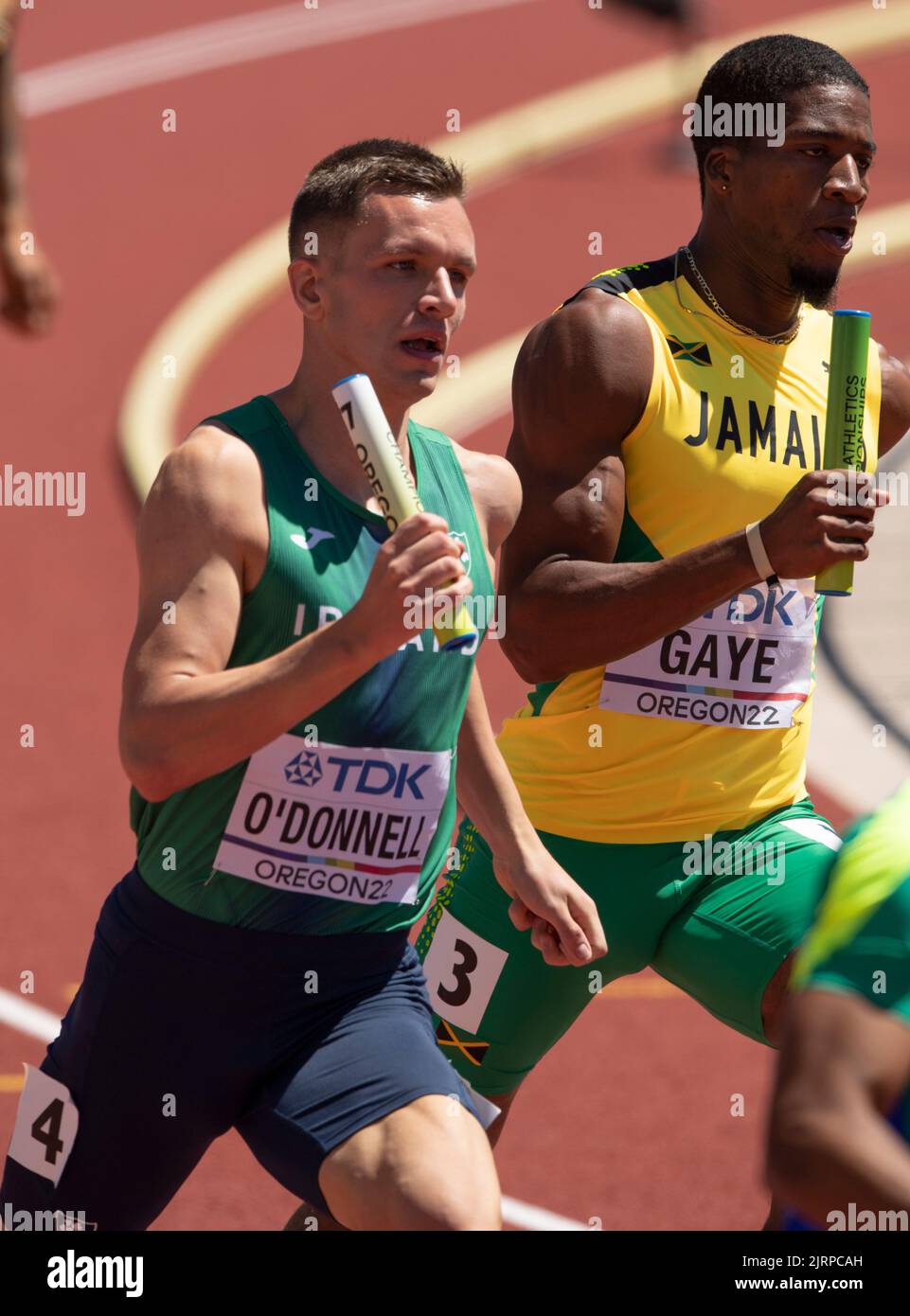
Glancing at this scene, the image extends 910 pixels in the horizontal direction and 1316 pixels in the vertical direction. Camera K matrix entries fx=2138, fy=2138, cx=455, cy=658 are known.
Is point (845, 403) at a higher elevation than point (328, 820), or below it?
higher

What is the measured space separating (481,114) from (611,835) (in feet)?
47.0

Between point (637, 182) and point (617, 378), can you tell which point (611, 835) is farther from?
point (637, 182)

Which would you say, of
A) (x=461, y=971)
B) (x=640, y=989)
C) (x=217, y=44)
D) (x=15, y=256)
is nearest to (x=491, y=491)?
(x=15, y=256)

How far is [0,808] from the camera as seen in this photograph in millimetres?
9211

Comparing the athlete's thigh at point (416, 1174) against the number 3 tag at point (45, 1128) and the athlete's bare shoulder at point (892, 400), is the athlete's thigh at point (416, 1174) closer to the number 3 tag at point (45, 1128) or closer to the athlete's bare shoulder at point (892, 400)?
the number 3 tag at point (45, 1128)

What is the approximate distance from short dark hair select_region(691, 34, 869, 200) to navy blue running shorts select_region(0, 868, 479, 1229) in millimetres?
2029

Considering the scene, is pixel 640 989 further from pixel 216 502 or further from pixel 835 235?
pixel 216 502

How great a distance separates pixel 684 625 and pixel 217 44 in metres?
17.4

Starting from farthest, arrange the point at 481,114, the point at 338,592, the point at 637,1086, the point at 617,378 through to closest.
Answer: the point at 481,114, the point at 637,1086, the point at 617,378, the point at 338,592

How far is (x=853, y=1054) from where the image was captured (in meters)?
2.44

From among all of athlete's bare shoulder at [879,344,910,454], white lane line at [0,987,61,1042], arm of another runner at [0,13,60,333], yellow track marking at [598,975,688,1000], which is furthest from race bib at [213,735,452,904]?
yellow track marking at [598,975,688,1000]

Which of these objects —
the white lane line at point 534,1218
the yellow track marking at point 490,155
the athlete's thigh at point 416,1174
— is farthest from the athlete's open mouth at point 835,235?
the yellow track marking at point 490,155

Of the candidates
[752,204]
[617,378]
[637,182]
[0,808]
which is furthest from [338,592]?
[637,182]

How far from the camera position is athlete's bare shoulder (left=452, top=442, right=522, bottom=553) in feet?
13.5
